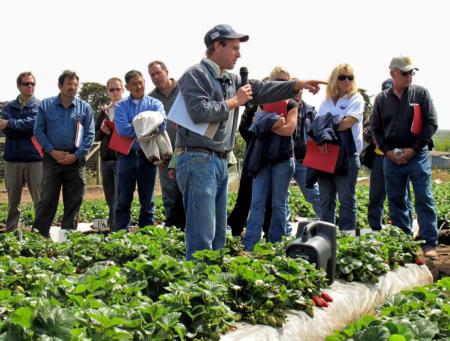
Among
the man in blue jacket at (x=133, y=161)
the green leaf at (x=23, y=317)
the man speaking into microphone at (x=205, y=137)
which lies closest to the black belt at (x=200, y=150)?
the man speaking into microphone at (x=205, y=137)

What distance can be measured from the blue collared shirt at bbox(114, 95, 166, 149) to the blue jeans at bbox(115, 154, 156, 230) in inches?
7.1

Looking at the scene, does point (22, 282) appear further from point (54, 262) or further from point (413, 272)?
point (413, 272)

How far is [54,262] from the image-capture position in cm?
445

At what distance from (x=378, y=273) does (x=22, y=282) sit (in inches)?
98.6

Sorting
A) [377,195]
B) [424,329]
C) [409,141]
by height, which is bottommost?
[424,329]

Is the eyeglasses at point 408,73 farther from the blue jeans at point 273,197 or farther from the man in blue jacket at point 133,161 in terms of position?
the man in blue jacket at point 133,161

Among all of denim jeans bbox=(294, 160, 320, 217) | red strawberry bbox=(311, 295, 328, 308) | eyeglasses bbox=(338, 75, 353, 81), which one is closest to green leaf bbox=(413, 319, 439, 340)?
red strawberry bbox=(311, 295, 328, 308)

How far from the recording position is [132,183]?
692 cm

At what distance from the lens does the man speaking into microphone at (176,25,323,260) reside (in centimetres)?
426

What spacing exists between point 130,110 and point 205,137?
2.86m

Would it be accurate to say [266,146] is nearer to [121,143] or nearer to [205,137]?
[121,143]

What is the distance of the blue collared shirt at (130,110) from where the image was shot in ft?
22.6

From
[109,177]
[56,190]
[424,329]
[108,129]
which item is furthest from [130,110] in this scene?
[424,329]

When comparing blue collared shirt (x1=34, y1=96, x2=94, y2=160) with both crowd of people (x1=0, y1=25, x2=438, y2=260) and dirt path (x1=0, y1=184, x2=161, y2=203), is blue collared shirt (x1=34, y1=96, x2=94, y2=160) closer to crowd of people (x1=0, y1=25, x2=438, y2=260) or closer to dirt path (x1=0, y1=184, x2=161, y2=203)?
crowd of people (x1=0, y1=25, x2=438, y2=260)
